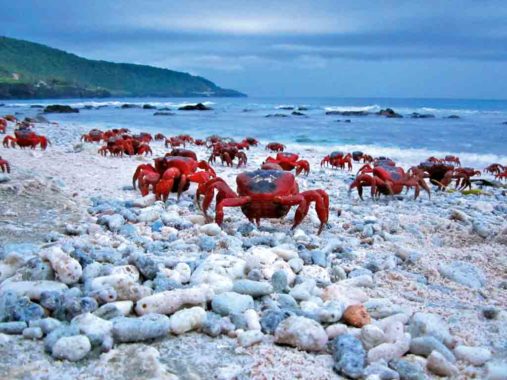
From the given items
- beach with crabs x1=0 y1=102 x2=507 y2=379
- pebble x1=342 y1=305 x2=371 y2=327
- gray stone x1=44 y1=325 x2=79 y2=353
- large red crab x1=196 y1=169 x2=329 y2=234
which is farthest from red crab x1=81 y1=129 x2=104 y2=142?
pebble x1=342 y1=305 x2=371 y2=327

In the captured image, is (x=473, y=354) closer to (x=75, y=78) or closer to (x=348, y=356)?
(x=348, y=356)

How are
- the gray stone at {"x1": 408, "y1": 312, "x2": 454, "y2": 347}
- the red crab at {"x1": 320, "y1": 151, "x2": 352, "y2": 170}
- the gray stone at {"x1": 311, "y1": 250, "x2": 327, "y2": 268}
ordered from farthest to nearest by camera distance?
1. the red crab at {"x1": 320, "y1": 151, "x2": 352, "y2": 170}
2. the gray stone at {"x1": 311, "y1": 250, "x2": 327, "y2": 268}
3. the gray stone at {"x1": 408, "y1": 312, "x2": 454, "y2": 347}

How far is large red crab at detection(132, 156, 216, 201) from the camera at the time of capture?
666cm

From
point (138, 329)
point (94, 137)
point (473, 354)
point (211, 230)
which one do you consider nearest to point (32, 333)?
point (138, 329)

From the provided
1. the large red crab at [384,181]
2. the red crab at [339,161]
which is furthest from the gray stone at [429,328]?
the red crab at [339,161]

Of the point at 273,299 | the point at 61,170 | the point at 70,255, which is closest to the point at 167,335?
the point at 273,299

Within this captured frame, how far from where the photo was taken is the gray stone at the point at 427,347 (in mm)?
2664

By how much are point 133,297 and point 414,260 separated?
2368 mm

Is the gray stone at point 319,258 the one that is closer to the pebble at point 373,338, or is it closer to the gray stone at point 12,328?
the pebble at point 373,338

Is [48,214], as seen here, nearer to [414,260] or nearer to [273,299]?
[273,299]

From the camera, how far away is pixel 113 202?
6.29 meters

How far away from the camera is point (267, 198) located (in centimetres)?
519

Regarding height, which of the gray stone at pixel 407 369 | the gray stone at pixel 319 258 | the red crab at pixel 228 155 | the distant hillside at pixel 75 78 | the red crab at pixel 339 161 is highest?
the distant hillside at pixel 75 78

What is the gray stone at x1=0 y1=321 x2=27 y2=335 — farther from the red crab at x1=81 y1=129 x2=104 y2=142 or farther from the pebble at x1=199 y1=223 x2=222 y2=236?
the red crab at x1=81 y1=129 x2=104 y2=142
